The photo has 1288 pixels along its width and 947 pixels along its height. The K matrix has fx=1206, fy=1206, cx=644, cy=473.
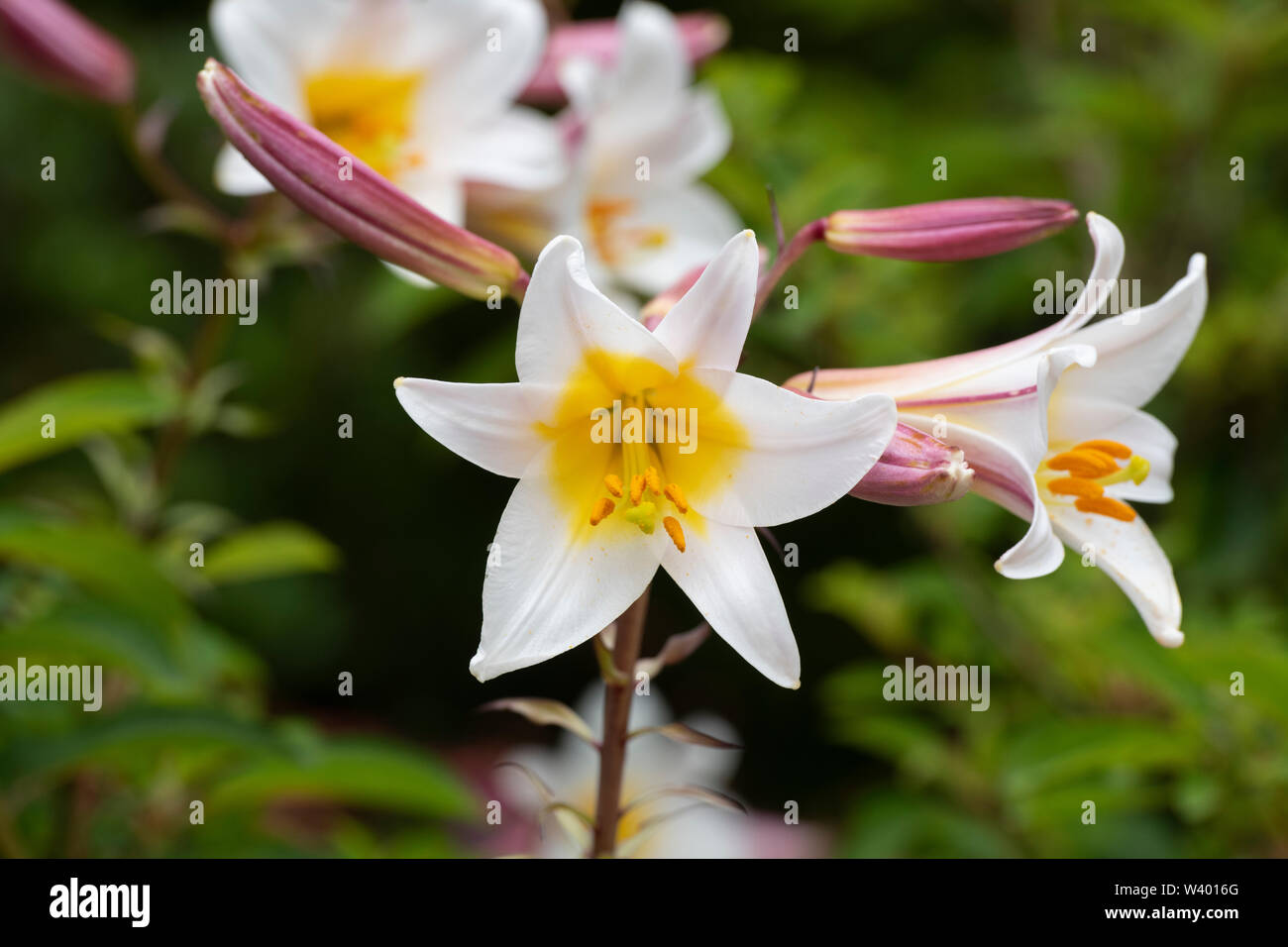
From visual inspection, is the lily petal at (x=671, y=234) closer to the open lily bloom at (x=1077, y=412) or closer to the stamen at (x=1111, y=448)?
the open lily bloom at (x=1077, y=412)

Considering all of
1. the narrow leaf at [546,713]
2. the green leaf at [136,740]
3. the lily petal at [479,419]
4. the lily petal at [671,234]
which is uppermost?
the lily petal at [671,234]

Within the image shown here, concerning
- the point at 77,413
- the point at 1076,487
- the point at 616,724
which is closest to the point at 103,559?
the point at 77,413

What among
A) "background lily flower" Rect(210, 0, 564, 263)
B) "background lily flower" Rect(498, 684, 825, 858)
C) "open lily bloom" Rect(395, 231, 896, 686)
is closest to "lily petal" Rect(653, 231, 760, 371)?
"open lily bloom" Rect(395, 231, 896, 686)

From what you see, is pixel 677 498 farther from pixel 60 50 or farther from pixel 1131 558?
pixel 60 50

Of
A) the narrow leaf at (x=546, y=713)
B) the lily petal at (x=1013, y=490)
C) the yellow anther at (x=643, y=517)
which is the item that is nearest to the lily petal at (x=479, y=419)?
the yellow anther at (x=643, y=517)

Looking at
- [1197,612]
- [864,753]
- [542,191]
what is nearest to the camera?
[542,191]

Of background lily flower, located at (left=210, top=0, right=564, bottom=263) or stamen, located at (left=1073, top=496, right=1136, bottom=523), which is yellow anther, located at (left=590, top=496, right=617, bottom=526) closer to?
stamen, located at (left=1073, top=496, right=1136, bottom=523)
